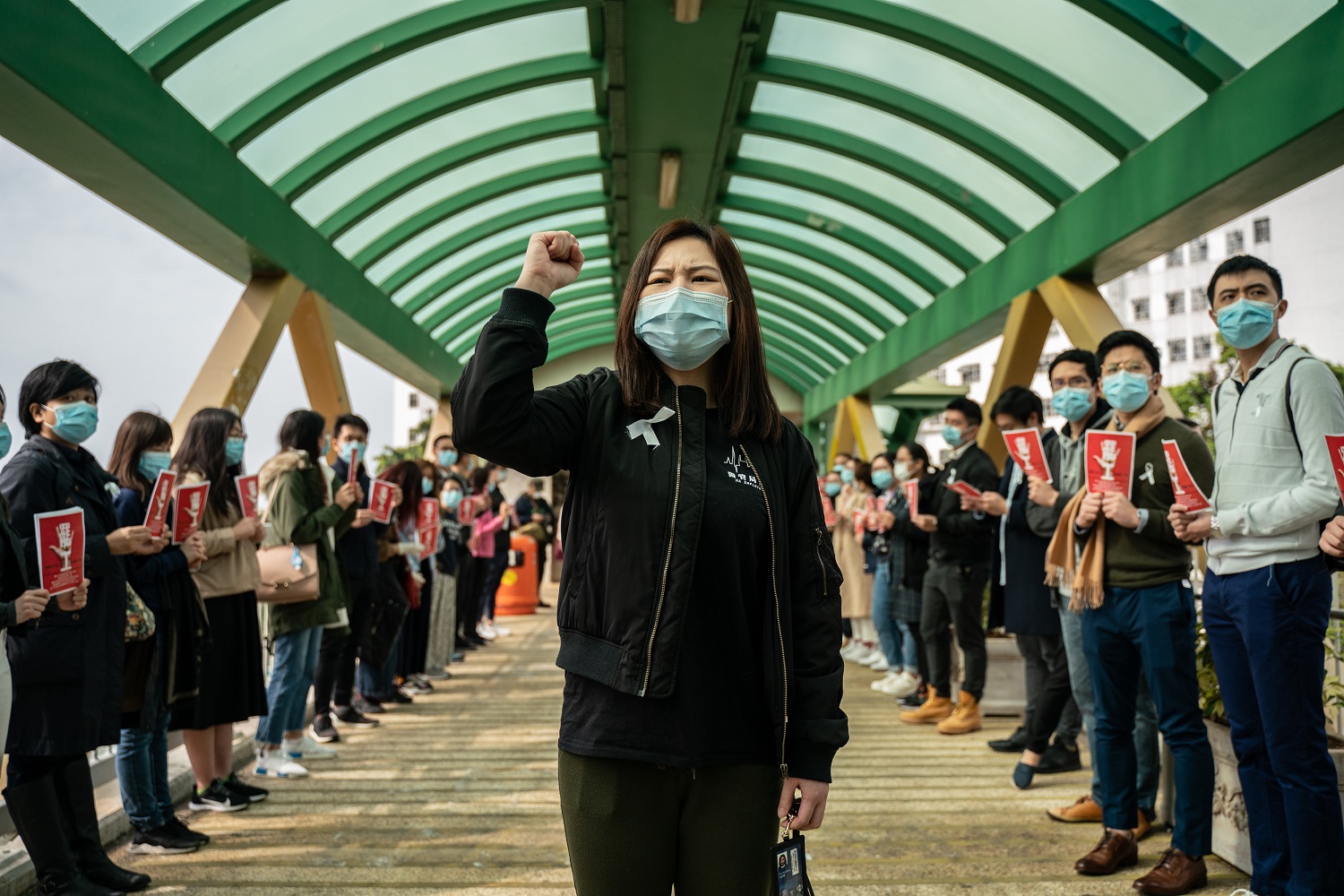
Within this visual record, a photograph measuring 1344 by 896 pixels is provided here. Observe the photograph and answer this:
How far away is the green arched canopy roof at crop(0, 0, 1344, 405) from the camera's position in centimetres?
622

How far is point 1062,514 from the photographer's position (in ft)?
16.4

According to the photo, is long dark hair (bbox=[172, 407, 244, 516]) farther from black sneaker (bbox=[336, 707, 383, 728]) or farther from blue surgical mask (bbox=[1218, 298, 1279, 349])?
blue surgical mask (bbox=[1218, 298, 1279, 349])

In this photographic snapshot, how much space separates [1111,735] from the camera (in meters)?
4.55

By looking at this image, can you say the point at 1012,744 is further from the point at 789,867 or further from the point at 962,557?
the point at 789,867

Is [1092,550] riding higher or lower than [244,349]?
lower

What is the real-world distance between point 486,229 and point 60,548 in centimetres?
947

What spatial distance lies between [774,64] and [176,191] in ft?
16.0

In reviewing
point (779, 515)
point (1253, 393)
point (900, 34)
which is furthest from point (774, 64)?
point (779, 515)

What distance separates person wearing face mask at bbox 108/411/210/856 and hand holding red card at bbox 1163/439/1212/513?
169 inches

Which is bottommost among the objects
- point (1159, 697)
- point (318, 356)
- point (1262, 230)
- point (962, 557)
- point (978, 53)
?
point (1159, 697)

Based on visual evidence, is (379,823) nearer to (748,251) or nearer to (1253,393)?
(1253,393)

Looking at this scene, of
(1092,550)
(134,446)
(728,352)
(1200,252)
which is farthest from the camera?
(1200,252)

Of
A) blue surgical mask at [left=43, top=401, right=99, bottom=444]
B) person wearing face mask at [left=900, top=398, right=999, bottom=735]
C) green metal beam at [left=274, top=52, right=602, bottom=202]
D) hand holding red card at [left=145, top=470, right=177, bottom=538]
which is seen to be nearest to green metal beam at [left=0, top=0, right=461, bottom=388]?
green metal beam at [left=274, top=52, right=602, bottom=202]

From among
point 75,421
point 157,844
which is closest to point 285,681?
point 157,844
